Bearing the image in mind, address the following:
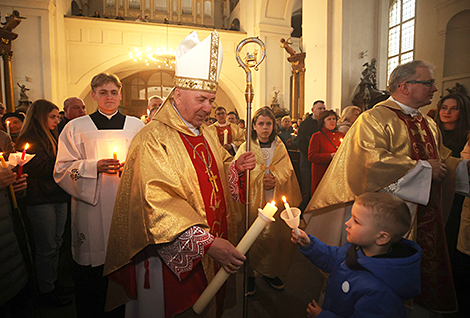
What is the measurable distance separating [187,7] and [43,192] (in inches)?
648

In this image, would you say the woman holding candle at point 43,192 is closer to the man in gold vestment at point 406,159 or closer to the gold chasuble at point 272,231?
the gold chasuble at point 272,231

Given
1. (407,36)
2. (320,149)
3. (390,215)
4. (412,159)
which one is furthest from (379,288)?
(407,36)

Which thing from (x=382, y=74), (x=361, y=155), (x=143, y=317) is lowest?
(x=143, y=317)

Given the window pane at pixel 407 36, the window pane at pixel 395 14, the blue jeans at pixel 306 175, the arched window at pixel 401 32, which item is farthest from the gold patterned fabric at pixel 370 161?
the window pane at pixel 395 14

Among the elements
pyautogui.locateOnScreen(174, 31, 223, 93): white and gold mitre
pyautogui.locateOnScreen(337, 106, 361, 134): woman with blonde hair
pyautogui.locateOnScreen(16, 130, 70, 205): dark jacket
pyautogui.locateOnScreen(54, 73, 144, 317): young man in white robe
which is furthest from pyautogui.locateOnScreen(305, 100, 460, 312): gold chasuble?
pyautogui.locateOnScreen(16, 130, 70, 205): dark jacket

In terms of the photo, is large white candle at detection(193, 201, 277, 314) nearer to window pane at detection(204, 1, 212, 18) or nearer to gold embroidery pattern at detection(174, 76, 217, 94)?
gold embroidery pattern at detection(174, 76, 217, 94)

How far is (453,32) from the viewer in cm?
953

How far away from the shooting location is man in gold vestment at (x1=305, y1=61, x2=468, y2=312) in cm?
203

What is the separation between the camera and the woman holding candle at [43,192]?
8.45ft

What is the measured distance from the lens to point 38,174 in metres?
2.60

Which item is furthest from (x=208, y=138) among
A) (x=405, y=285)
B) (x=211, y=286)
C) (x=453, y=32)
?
(x=453, y=32)

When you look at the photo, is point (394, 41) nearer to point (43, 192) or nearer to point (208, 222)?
point (208, 222)

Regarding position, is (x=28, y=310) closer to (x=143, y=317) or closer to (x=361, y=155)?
(x=143, y=317)

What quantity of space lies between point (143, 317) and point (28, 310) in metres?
1.61
